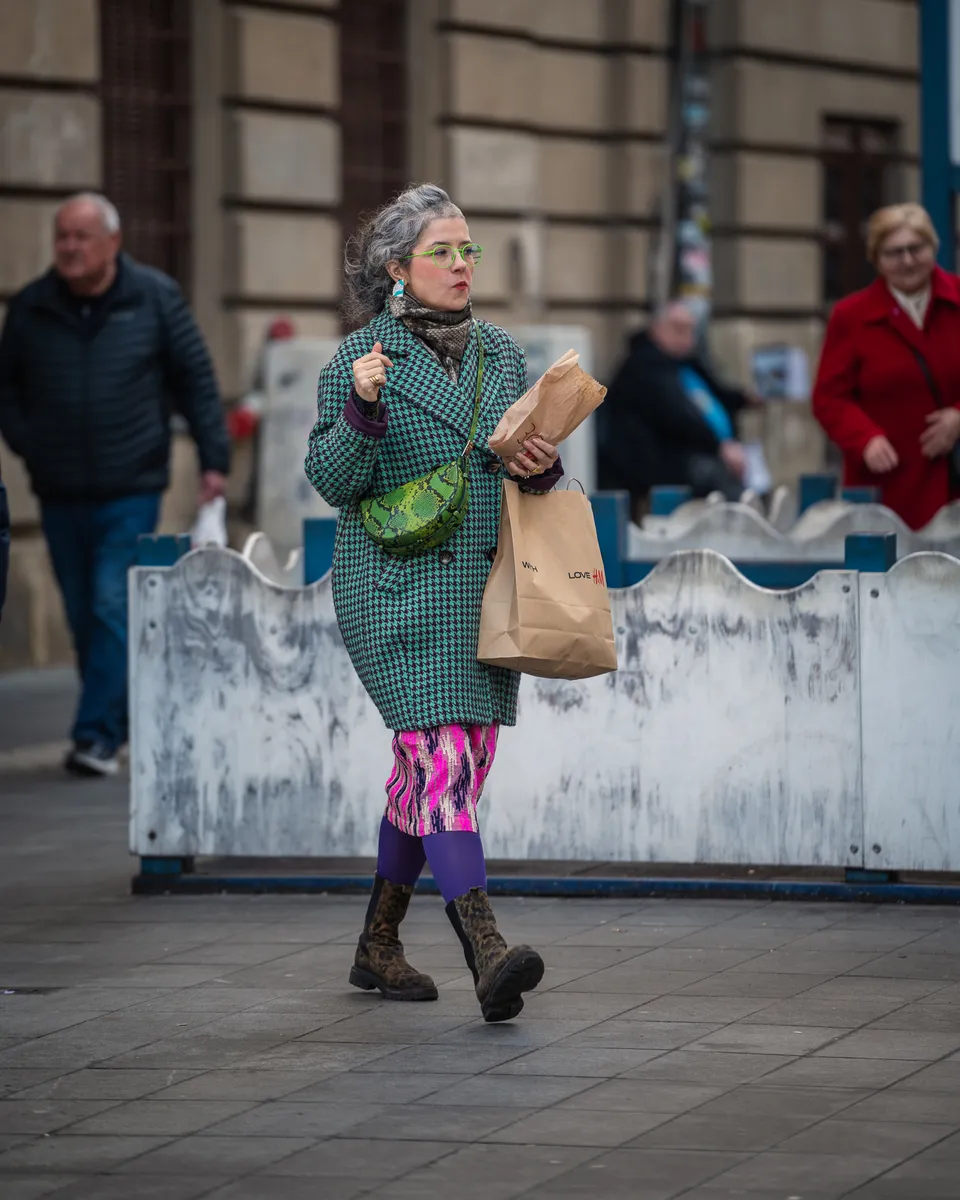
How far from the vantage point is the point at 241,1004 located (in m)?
5.84

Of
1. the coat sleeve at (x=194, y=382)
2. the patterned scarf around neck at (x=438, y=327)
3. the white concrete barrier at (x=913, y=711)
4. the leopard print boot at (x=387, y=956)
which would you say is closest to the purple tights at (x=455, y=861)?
the leopard print boot at (x=387, y=956)

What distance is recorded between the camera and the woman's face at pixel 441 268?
19.0 ft

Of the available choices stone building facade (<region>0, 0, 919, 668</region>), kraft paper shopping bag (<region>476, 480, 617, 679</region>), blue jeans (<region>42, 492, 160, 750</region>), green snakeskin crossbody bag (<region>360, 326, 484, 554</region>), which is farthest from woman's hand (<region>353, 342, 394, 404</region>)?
stone building facade (<region>0, 0, 919, 668</region>)

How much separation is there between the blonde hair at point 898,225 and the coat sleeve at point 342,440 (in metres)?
3.57

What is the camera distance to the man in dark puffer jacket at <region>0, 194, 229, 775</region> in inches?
381

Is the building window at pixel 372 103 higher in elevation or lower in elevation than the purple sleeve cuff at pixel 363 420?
higher

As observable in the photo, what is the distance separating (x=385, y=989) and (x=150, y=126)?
9.76 m

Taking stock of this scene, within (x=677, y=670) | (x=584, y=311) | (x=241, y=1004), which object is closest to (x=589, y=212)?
(x=584, y=311)

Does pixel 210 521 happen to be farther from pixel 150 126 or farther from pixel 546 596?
pixel 150 126

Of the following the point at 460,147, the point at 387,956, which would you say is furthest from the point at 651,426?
the point at 387,956

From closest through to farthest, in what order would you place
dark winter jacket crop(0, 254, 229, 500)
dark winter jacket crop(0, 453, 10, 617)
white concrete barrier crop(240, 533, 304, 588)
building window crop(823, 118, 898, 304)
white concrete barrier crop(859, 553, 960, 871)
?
dark winter jacket crop(0, 453, 10, 617)
white concrete barrier crop(859, 553, 960, 871)
white concrete barrier crop(240, 533, 304, 588)
dark winter jacket crop(0, 254, 229, 500)
building window crop(823, 118, 898, 304)

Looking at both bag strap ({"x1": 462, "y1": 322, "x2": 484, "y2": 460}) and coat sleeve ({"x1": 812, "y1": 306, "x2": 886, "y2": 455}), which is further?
coat sleeve ({"x1": 812, "y1": 306, "x2": 886, "y2": 455})

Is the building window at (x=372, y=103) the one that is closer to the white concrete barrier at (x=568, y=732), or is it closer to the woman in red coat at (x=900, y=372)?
the woman in red coat at (x=900, y=372)

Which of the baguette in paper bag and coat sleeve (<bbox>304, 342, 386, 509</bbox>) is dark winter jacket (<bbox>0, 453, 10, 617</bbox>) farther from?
the baguette in paper bag
